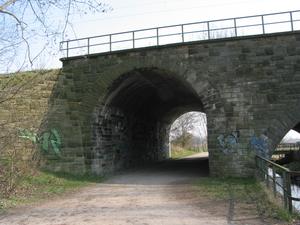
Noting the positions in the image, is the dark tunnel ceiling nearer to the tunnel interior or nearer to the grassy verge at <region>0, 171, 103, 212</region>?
the tunnel interior

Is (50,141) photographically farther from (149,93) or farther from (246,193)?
(246,193)

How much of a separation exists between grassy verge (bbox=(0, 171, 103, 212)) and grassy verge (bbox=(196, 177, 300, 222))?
5015mm

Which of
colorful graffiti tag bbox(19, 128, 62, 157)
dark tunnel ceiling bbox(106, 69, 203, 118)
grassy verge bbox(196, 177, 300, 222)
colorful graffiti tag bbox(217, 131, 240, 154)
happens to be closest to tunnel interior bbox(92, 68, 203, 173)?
dark tunnel ceiling bbox(106, 69, 203, 118)

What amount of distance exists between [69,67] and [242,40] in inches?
328

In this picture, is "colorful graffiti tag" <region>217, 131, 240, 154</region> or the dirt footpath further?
"colorful graffiti tag" <region>217, 131, 240, 154</region>

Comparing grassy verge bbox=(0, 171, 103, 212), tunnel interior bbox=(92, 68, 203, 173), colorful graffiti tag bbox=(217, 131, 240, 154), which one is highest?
tunnel interior bbox=(92, 68, 203, 173)

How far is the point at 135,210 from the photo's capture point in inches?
399

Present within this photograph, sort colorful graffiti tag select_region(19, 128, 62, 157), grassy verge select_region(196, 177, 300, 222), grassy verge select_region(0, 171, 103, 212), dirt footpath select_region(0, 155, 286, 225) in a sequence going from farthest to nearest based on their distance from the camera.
Result: colorful graffiti tag select_region(19, 128, 62, 157)
grassy verge select_region(0, 171, 103, 212)
grassy verge select_region(196, 177, 300, 222)
dirt footpath select_region(0, 155, 286, 225)

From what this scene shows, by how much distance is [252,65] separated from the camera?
55.1 ft

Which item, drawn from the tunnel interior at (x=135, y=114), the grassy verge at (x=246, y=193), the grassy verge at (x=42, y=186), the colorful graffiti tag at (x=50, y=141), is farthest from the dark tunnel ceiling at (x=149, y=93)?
the grassy verge at (x=246, y=193)

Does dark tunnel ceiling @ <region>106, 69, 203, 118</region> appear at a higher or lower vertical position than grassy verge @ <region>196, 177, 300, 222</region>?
higher

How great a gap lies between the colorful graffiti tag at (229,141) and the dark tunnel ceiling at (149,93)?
117 inches

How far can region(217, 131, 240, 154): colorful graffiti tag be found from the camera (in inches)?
654

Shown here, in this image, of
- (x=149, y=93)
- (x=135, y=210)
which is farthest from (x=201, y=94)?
(x=135, y=210)
